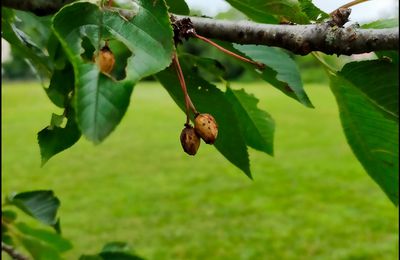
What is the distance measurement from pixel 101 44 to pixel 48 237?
0.70 metres

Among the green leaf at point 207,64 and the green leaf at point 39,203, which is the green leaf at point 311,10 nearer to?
the green leaf at point 207,64

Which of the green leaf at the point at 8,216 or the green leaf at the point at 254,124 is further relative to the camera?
the green leaf at the point at 8,216

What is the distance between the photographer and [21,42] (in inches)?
28.0

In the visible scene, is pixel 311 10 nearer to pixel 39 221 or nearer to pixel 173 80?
pixel 173 80

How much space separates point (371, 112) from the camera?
68 cm

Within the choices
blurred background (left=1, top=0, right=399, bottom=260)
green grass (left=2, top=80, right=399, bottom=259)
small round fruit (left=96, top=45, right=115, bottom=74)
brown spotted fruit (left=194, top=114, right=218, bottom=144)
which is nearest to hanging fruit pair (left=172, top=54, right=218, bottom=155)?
brown spotted fruit (left=194, top=114, right=218, bottom=144)

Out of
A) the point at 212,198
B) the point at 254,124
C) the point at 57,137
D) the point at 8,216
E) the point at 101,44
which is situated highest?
the point at 101,44

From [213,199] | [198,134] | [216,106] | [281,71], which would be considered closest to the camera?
[198,134]

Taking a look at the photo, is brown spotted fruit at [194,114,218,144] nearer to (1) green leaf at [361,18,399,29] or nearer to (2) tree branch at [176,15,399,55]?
(2) tree branch at [176,15,399,55]

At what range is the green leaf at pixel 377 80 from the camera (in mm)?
590

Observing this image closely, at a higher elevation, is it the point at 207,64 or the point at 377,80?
the point at 377,80

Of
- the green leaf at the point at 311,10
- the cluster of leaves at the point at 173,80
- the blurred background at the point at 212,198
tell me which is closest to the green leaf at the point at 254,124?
the cluster of leaves at the point at 173,80

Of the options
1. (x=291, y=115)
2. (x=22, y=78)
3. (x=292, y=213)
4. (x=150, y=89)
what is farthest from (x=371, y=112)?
(x=22, y=78)

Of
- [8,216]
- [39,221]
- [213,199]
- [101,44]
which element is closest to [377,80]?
Result: [101,44]
